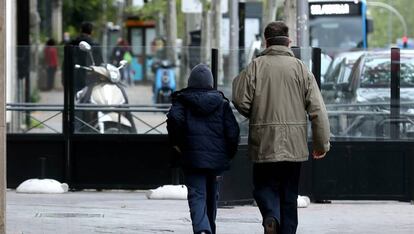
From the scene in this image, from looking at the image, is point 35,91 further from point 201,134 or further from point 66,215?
point 201,134

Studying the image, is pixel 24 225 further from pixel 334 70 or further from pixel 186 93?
pixel 334 70

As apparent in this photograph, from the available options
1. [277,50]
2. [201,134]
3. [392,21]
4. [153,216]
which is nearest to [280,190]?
[201,134]

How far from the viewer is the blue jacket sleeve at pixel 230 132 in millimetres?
8938

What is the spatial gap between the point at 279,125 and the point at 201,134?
625mm

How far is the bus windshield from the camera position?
35344mm

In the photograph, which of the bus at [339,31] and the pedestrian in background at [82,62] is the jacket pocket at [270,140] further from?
the bus at [339,31]

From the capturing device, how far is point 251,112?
29.2 ft

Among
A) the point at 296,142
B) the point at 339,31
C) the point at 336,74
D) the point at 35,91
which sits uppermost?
the point at 339,31

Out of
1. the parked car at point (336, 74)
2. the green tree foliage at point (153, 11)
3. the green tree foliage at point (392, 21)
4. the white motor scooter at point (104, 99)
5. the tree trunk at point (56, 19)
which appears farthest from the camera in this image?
the green tree foliage at point (392, 21)

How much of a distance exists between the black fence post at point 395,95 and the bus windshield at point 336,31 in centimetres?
2238

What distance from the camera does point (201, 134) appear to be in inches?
352

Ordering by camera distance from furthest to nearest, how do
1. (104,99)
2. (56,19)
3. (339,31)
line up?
1. (56,19)
2. (339,31)
3. (104,99)

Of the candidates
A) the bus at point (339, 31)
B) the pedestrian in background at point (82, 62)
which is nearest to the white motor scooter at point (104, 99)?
the pedestrian in background at point (82, 62)

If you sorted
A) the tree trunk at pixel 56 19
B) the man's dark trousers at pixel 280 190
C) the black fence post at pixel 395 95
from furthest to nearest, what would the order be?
the tree trunk at pixel 56 19 < the black fence post at pixel 395 95 < the man's dark trousers at pixel 280 190
